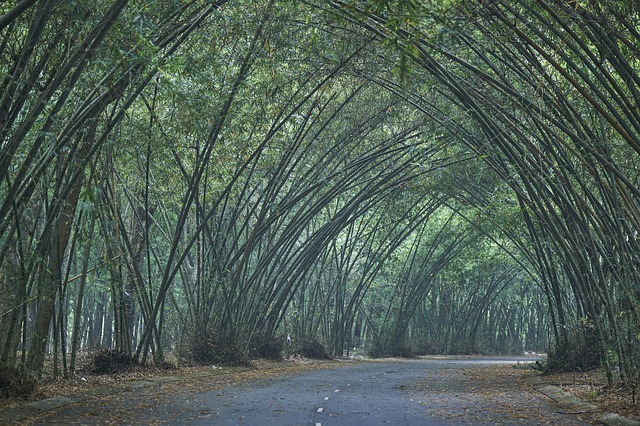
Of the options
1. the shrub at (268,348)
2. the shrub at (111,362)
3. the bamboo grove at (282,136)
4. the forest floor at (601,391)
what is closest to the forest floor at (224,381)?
the forest floor at (601,391)

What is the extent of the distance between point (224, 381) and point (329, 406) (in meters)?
3.53

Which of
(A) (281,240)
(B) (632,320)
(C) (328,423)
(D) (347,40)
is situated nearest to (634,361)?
(B) (632,320)

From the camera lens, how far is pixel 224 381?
1088cm

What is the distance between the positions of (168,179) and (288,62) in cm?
345

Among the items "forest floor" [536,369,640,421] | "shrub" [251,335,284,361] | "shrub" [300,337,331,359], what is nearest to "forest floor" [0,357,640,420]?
"forest floor" [536,369,640,421]

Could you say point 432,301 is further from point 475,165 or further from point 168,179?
point 168,179

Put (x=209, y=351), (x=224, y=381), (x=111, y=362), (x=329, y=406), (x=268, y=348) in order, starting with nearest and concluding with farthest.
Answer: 1. (x=329, y=406)
2. (x=111, y=362)
3. (x=224, y=381)
4. (x=209, y=351)
5. (x=268, y=348)

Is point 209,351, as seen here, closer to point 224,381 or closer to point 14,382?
point 224,381

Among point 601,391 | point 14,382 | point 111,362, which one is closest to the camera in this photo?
point 14,382

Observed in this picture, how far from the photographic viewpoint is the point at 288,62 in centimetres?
1044

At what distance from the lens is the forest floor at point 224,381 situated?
7.20 metres

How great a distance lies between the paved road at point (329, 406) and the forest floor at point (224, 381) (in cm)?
42

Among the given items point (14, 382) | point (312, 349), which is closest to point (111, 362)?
point (14, 382)

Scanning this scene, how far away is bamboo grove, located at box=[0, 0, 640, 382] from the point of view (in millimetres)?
6438
